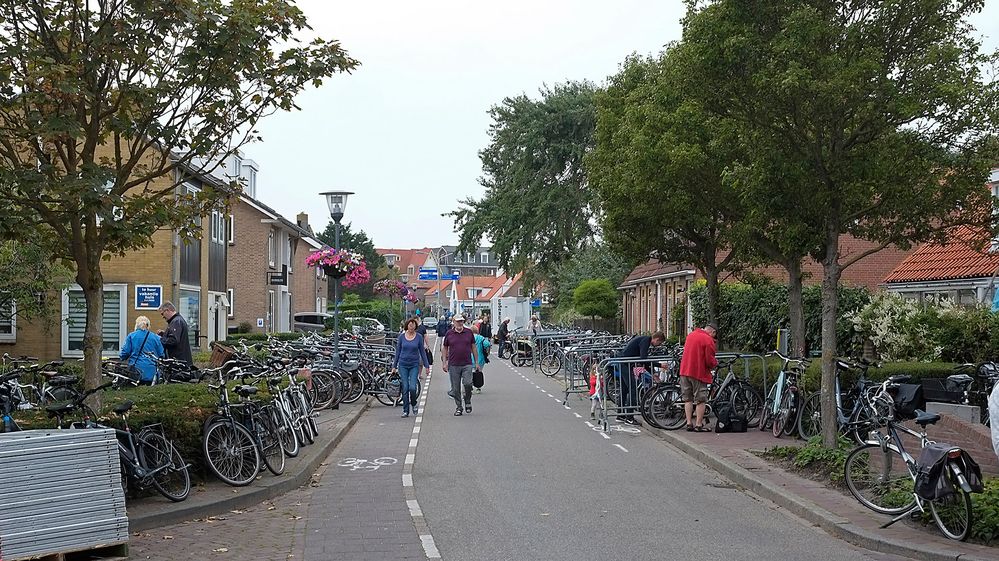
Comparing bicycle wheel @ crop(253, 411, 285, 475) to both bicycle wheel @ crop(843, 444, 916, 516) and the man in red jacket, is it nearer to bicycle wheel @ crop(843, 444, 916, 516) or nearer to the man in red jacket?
bicycle wheel @ crop(843, 444, 916, 516)

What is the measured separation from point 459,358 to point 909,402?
10472 mm

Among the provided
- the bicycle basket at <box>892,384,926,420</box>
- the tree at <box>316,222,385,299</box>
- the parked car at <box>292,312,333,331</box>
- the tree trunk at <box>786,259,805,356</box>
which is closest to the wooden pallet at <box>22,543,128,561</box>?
the bicycle basket at <box>892,384,926,420</box>

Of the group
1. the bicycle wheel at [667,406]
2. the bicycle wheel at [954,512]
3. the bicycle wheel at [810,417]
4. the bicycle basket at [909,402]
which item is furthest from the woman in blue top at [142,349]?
the bicycle wheel at [954,512]

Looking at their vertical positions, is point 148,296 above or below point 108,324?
above

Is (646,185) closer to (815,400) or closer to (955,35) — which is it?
(815,400)

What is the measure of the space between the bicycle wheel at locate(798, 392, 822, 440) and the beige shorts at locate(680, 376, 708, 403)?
1.99 meters

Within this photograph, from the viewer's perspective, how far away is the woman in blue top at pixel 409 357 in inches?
766

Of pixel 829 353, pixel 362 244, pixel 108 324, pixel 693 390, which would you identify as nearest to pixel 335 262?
Answer: pixel 108 324

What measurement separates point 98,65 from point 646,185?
12.7 metres

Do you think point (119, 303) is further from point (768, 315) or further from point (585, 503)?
point (585, 503)

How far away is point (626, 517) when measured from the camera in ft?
32.4

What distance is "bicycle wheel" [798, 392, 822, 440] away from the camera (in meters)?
14.7

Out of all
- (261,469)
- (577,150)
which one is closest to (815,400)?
(261,469)

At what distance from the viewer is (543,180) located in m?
44.2
